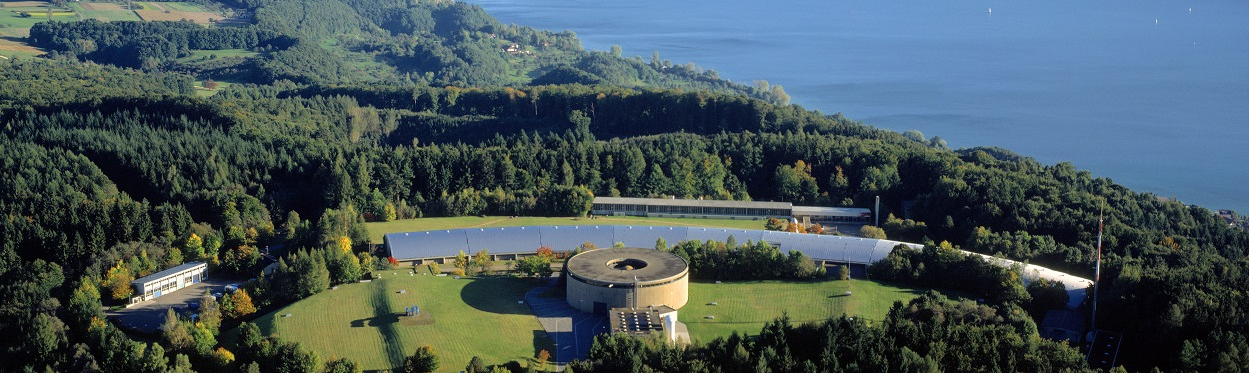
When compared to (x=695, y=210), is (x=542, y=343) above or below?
below

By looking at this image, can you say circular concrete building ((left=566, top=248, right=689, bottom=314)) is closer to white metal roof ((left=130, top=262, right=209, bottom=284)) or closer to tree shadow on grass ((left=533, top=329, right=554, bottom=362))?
tree shadow on grass ((left=533, top=329, right=554, bottom=362))

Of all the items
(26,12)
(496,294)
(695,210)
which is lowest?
(496,294)

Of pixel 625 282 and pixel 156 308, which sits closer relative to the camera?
pixel 625 282

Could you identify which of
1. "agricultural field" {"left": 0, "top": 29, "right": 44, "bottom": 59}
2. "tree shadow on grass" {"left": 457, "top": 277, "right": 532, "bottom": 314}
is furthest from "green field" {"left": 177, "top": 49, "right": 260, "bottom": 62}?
"tree shadow on grass" {"left": 457, "top": 277, "right": 532, "bottom": 314}

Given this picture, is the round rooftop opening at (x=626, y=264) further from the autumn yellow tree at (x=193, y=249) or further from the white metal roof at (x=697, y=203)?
the autumn yellow tree at (x=193, y=249)

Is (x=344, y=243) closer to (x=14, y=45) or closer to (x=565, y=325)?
(x=565, y=325)

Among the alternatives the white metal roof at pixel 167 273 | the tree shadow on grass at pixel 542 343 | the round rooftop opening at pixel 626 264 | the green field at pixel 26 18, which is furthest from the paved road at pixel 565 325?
the green field at pixel 26 18

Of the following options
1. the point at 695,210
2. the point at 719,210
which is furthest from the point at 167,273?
the point at 719,210

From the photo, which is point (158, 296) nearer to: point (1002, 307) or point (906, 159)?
point (1002, 307)
